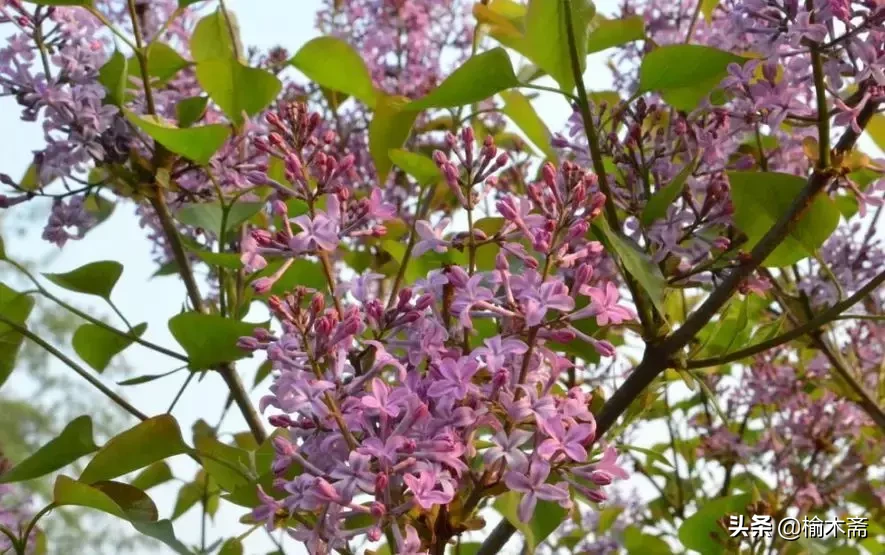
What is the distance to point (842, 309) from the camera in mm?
524

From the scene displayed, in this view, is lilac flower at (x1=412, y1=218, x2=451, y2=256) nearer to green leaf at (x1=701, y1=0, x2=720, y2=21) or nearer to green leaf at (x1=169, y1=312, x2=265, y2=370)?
green leaf at (x1=169, y1=312, x2=265, y2=370)

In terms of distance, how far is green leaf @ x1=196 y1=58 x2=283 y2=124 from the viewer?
686 millimetres

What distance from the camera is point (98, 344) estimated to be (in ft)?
2.43

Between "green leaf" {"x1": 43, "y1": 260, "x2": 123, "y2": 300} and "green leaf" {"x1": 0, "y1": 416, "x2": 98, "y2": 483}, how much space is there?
0.15m

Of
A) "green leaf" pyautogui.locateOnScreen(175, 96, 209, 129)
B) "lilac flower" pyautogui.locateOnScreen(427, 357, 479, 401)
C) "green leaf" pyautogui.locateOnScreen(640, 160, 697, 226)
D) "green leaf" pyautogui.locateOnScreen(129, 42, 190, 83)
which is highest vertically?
"green leaf" pyautogui.locateOnScreen(129, 42, 190, 83)

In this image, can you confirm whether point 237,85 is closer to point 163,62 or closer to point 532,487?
point 163,62

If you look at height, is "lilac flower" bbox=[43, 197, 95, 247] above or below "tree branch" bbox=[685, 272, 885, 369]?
above

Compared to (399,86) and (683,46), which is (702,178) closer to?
(683,46)

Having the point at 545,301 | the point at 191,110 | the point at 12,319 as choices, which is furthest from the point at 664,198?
the point at 12,319

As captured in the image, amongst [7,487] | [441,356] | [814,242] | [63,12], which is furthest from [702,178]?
[7,487]

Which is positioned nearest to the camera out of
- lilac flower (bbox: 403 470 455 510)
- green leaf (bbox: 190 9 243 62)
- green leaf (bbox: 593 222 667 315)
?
lilac flower (bbox: 403 470 455 510)

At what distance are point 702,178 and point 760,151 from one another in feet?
0.32

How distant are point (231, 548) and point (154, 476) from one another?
Answer: 0.66ft

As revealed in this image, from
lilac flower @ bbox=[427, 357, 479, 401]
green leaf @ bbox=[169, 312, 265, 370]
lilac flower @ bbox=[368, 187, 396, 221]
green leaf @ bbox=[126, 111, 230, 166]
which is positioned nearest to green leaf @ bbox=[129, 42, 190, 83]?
green leaf @ bbox=[126, 111, 230, 166]
